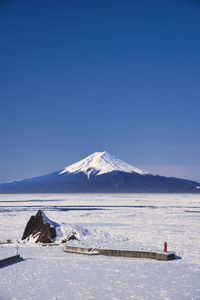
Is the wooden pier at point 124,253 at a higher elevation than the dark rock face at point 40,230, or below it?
below

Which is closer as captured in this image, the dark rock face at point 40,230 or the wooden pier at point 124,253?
the wooden pier at point 124,253

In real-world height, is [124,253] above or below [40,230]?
below

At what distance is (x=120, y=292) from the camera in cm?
1672

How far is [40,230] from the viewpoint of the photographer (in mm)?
31219

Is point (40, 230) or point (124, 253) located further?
point (40, 230)

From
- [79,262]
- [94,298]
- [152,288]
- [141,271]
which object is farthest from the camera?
[79,262]

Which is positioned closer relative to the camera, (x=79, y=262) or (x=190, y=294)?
(x=190, y=294)

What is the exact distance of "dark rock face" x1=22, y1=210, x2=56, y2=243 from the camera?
1182 inches

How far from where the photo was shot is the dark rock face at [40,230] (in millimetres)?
30020

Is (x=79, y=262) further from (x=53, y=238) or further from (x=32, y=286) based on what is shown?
(x=53, y=238)

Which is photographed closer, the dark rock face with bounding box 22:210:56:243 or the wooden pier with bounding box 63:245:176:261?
the wooden pier with bounding box 63:245:176:261

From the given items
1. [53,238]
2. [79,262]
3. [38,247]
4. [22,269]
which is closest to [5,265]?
[22,269]

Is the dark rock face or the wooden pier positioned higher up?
the dark rock face

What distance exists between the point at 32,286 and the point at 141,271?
567 cm
